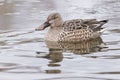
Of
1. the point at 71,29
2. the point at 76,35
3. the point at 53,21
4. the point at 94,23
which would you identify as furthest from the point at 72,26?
the point at 94,23

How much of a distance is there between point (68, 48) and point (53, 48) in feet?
1.07

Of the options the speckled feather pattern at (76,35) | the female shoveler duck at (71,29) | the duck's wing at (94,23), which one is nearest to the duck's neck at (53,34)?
the female shoveler duck at (71,29)

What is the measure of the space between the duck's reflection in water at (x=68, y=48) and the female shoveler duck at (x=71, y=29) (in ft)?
0.59

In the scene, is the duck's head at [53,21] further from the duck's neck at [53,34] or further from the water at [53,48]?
the water at [53,48]

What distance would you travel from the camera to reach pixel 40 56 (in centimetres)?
1115

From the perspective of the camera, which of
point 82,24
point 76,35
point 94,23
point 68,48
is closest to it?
point 68,48

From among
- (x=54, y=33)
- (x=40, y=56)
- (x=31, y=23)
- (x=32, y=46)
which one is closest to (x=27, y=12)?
(x=31, y=23)

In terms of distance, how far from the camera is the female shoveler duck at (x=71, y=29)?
12992 mm

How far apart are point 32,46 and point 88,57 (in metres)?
1.64

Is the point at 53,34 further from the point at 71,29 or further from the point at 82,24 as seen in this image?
the point at 82,24

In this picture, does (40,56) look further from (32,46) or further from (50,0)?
(50,0)

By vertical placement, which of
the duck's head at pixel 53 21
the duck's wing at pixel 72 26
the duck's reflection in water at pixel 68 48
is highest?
the duck's head at pixel 53 21

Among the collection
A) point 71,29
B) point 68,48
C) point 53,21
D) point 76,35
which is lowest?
point 68,48

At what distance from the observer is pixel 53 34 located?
13086 millimetres
